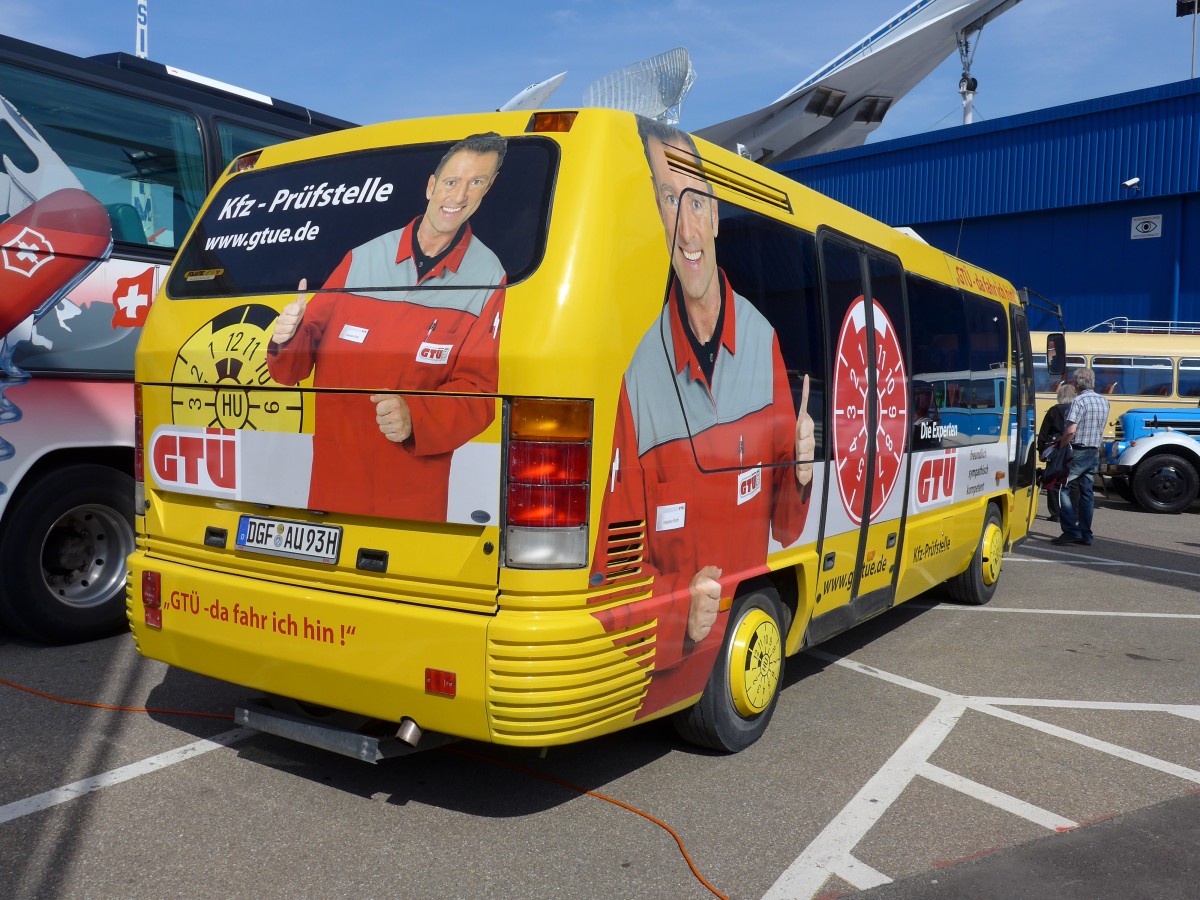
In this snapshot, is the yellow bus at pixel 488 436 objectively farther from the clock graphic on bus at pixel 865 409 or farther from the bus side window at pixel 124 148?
the bus side window at pixel 124 148

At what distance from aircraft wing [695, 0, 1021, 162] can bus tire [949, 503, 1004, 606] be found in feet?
144

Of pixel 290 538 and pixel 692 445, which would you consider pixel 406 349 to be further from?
pixel 692 445

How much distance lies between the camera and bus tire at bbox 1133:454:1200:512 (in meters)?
15.4

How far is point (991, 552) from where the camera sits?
8016 mm

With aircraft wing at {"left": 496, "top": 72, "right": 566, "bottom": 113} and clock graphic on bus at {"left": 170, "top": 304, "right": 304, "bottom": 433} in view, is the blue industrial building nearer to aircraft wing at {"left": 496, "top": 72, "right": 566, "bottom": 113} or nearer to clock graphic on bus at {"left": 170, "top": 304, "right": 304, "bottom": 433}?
aircraft wing at {"left": 496, "top": 72, "right": 566, "bottom": 113}

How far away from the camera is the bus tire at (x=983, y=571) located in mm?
7797

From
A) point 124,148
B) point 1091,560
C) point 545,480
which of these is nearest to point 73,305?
point 124,148

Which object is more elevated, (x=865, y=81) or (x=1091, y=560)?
(x=865, y=81)

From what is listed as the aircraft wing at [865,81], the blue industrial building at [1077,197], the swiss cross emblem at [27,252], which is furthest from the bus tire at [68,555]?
the aircraft wing at [865,81]

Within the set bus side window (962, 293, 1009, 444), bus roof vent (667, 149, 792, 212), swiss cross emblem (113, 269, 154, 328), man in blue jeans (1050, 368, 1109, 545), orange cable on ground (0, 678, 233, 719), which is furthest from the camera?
man in blue jeans (1050, 368, 1109, 545)

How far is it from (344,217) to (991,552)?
19.6ft

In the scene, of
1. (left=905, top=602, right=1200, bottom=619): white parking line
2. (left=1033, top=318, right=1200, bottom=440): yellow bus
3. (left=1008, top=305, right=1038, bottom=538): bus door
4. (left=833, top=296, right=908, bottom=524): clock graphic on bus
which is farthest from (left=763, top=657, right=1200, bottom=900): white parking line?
(left=1033, top=318, right=1200, bottom=440): yellow bus

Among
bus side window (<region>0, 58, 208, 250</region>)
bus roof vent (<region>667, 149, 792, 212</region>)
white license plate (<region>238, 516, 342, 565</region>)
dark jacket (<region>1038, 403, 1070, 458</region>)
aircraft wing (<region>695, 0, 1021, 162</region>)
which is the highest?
aircraft wing (<region>695, 0, 1021, 162</region>)

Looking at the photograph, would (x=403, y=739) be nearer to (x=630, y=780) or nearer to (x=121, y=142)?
(x=630, y=780)
